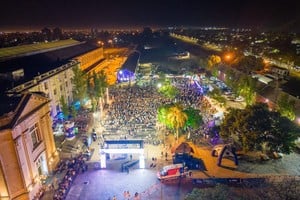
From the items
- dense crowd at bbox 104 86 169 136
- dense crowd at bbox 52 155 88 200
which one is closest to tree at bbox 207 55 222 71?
dense crowd at bbox 104 86 169 136

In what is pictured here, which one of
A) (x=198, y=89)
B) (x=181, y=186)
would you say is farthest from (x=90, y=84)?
(x=181, y=186)

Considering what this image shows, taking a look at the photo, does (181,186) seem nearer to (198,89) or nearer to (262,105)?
(262,105)

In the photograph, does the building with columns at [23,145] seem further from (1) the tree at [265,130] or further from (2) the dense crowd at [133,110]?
(1) the tree at [265,130]

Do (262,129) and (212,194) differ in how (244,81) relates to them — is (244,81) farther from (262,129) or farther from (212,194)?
(212,194)

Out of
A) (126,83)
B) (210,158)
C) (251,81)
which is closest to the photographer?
(210,158)

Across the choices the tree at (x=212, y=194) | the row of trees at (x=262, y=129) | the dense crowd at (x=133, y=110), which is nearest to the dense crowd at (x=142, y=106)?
the dense crowd at (x=133, y=110)

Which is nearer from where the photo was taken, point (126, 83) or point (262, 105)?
point (262, 105)
